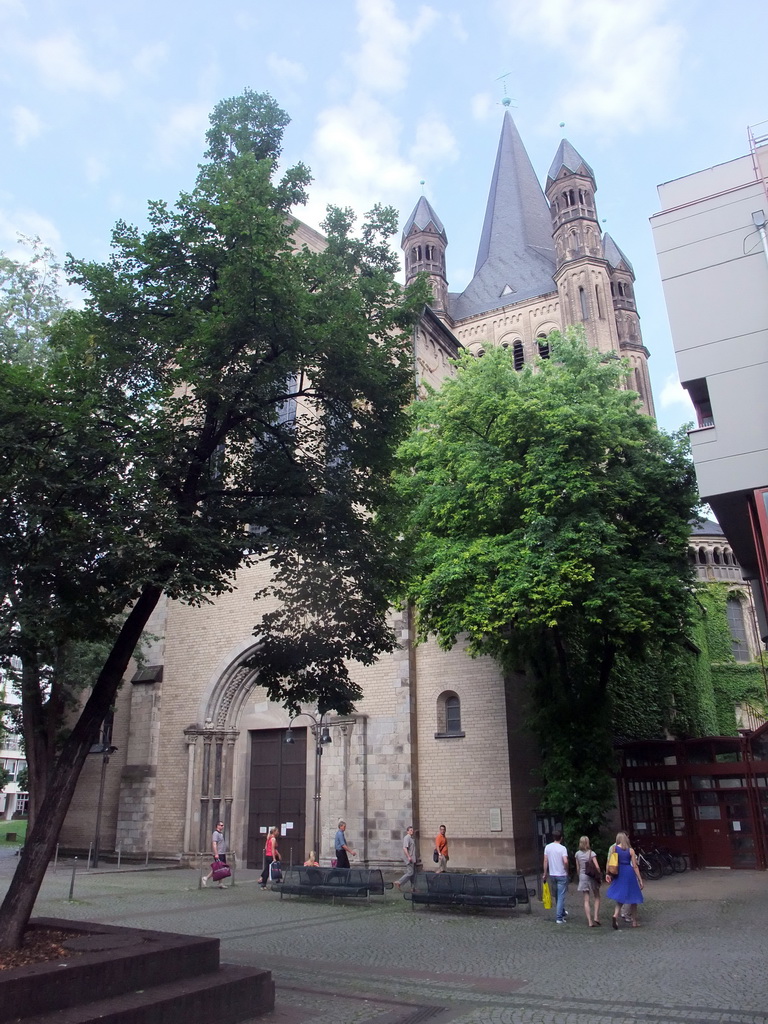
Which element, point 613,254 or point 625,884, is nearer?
point 625,884

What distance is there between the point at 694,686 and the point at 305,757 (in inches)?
717

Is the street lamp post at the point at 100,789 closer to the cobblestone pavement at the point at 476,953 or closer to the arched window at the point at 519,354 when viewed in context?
the cobblestone pavement at the point at 476,953

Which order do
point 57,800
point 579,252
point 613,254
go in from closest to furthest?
point 57,800, point 579,252, point 613,254

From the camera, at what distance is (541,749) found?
19016 mm

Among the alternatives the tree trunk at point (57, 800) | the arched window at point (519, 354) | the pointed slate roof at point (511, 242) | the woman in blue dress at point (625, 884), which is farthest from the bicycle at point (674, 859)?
the pointed slate roof at point (511, 242)

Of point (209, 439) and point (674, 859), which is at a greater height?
point (209, 439)

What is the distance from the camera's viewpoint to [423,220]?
195 ft

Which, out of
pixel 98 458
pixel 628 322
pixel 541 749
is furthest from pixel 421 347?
pixel 628 322

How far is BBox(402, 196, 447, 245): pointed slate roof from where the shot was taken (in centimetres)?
5922

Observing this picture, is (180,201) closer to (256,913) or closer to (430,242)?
(256,913)

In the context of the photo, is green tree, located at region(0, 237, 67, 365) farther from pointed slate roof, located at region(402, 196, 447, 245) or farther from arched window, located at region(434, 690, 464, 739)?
pointed slate roof, located at region(402, 196, 447, 245)

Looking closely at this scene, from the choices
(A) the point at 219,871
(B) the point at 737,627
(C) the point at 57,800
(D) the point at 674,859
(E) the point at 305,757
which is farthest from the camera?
(B) the point at 737,627

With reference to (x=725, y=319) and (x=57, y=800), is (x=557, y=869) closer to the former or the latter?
(x=57, y=800)

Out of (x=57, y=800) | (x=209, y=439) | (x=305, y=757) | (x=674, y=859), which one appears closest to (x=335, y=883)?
(x=305, y=757)
